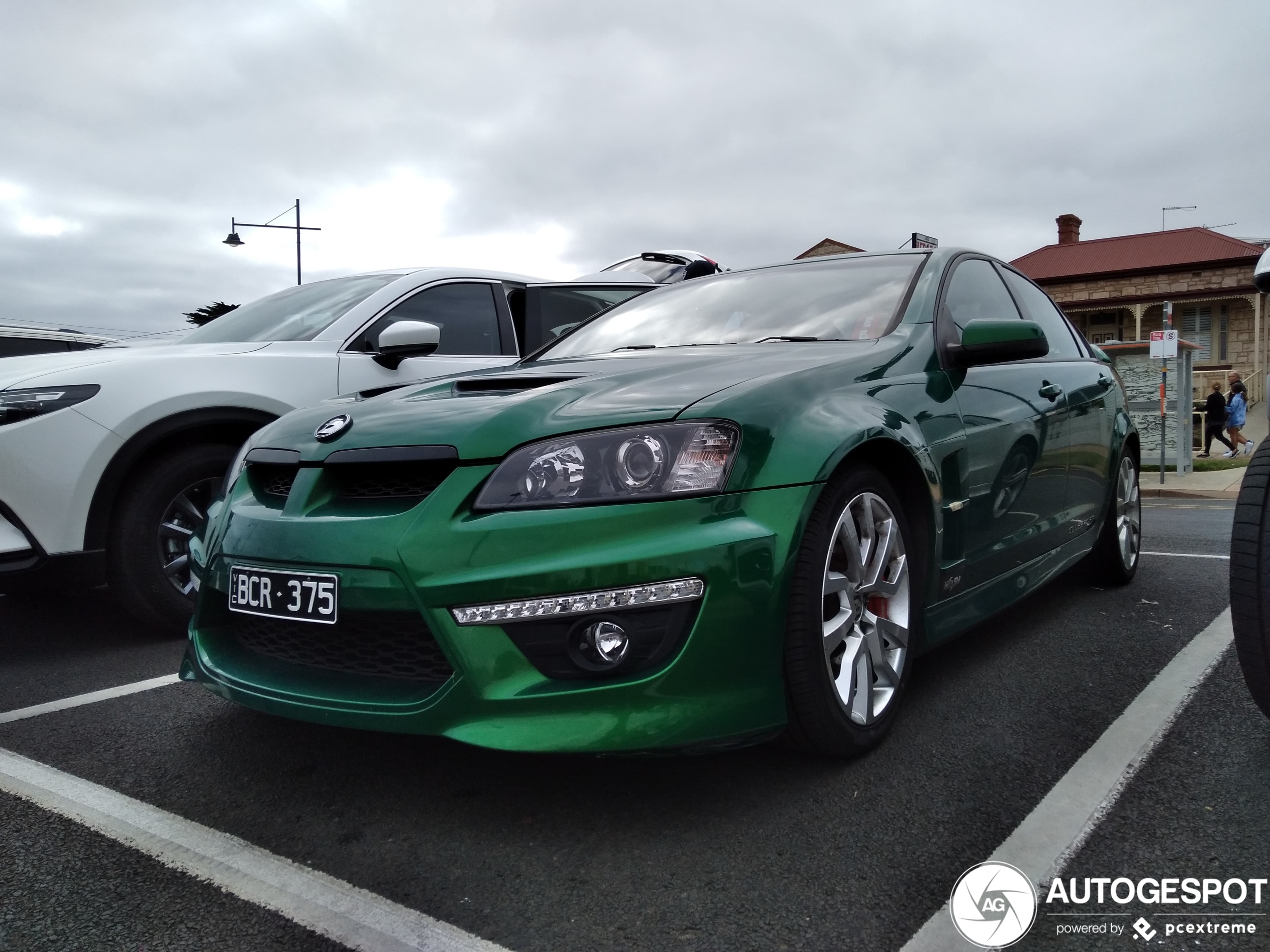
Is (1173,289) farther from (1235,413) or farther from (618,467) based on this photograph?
(618,467)

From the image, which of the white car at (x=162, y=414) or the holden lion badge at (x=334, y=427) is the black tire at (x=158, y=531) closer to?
the white car at (x=162, y=414)

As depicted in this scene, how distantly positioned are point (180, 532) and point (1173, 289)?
41139mm

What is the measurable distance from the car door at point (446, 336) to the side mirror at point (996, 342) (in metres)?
2.23

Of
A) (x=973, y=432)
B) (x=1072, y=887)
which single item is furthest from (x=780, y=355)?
(x=1072, y=887)

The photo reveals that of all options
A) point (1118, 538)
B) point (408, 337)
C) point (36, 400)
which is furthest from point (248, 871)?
point (1118, 538)

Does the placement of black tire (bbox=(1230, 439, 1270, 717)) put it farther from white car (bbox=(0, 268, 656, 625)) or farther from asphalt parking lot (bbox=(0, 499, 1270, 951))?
white car (bbox=(0, 268, 656, 625))

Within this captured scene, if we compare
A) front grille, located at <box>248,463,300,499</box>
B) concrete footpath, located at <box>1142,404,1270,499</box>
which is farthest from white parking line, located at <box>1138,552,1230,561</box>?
concrete footpath, located at <box>1142,404,1270,499</box>

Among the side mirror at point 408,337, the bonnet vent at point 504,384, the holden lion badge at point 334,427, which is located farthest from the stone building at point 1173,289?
the holden lion badge at point 334,427

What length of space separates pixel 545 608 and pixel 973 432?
1575mm

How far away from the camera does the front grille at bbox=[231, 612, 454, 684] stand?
2.13 m

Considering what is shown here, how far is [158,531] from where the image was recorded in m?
3.84

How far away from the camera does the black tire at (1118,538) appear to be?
4348 millimetres

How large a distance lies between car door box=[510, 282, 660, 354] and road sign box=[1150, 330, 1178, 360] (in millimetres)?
9628

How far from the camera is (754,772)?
2.41 m
